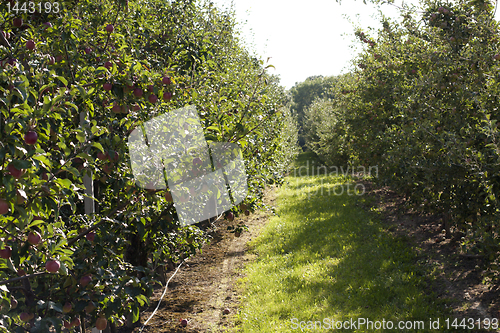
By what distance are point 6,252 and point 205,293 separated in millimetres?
4777

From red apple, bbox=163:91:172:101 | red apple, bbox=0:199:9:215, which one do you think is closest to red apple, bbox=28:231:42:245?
red apple, bbox=0:199:9:215

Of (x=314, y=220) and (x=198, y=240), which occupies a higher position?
(x=198, y=240)

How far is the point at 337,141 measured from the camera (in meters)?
17.4

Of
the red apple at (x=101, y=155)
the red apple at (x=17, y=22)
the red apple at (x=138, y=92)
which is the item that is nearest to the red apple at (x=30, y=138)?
the red apple at (x=101, y=155)

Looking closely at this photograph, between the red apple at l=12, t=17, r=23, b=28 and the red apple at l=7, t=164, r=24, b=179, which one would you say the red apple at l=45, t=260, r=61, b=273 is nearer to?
the red apple at l=7, t=164, r=24, b=179

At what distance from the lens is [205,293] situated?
6.48m

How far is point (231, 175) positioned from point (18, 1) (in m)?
2.69

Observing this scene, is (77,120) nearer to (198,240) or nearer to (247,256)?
(198,240)

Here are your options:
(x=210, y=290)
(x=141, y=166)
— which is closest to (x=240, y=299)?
(x=210, y=290)

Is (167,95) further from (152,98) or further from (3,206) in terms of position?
(3,206)

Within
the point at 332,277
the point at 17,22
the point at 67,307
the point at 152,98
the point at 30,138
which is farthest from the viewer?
the point at 332,277

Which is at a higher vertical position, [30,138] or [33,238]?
[30,138]

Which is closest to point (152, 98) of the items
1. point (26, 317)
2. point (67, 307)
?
point (67, 307)

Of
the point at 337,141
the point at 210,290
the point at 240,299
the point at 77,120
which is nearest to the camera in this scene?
the point at 77,120
